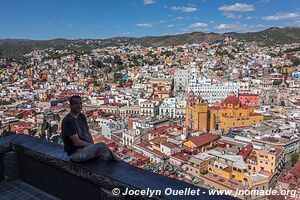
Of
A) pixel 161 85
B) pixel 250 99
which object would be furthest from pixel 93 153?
pixel 161 85

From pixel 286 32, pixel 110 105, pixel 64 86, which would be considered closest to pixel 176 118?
pixel 110 105

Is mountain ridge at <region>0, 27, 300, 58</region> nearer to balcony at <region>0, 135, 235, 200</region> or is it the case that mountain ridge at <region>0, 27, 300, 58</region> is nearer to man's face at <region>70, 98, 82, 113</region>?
balcony at <region>0, 135, 235, 200</region>

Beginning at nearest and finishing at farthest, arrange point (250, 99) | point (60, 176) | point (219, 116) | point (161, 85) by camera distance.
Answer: point (60, 176) < point (219, 116) < point (250, 99) < point (161, 85)

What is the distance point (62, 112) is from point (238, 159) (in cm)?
1445

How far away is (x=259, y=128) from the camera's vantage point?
15.9 meters

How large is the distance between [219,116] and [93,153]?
1852 centimetres

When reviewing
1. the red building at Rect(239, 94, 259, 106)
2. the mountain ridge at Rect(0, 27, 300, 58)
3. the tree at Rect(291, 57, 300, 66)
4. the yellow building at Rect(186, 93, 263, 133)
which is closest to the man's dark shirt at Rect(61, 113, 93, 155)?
the yellow building at Rect(186, 93, 263, 133)

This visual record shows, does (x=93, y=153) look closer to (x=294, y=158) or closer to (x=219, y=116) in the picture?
(x=294, y=158)

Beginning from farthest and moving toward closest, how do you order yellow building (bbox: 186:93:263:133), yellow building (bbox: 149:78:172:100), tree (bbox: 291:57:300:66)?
tree (bbox: 291:57:300:66), yellow building (bbox: 149:78:172:100), yellow building (bbox: 186:93:263:133)

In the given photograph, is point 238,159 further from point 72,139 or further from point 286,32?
point 286,32

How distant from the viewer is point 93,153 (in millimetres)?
2152

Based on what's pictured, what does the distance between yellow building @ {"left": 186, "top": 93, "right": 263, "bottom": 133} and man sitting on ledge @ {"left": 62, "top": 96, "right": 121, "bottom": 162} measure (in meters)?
16.9

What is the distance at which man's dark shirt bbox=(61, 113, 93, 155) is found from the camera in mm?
2180

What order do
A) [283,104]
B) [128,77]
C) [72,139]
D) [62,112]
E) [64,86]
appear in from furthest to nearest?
[128,77], [64,86], [283,104], [62,112], [72,139]
